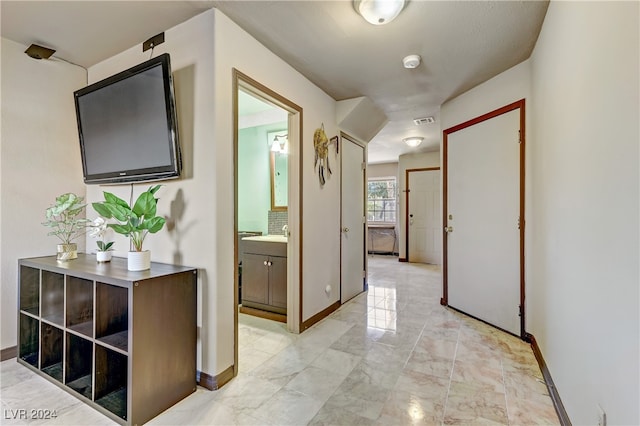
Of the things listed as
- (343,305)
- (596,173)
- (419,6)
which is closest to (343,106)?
(419,6)

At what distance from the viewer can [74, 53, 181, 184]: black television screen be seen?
1894 millimetres

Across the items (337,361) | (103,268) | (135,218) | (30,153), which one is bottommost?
(337,361)

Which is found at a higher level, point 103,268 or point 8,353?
point 103,268

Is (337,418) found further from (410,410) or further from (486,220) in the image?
(486,220)

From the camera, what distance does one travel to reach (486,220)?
290 cm

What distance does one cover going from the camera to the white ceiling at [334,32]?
1.82m

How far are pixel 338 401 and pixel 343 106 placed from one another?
2.86 m

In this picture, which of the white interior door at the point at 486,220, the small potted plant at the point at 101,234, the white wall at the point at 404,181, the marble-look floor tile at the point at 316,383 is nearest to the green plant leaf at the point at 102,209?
the small potted plant at the point at 101,234

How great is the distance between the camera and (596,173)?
3.92 feet

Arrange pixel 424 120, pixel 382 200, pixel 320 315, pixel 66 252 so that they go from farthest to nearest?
pixel 382 200 < pixel 424 120 < pixel 320 315 < pixel 66 252

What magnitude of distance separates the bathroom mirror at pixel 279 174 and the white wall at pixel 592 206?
8.88 feet

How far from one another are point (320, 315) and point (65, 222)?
232 cm

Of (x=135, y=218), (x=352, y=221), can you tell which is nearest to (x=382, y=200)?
(x=352, y=221)

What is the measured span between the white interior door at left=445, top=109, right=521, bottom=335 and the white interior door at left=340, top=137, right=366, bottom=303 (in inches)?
44.1
